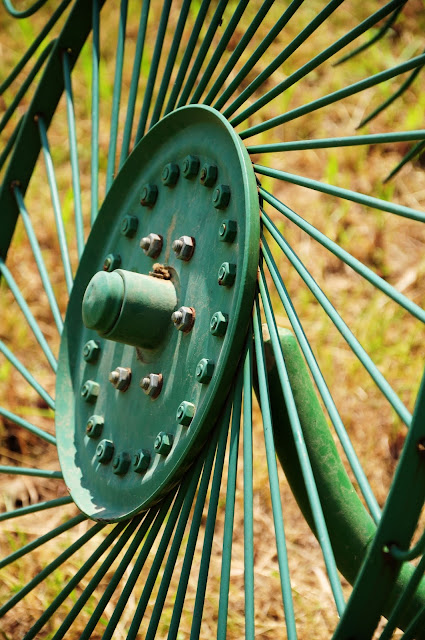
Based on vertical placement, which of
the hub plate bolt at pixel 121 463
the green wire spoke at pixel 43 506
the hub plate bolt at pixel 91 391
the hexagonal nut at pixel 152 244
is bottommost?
the green wire spoke at pixel 43 506

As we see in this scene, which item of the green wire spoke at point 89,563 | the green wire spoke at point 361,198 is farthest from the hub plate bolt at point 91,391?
the green wire spoke at point 361,198

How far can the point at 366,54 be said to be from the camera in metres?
3.14

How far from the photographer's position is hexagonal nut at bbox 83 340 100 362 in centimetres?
134

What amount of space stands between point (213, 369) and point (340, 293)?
1653 mm

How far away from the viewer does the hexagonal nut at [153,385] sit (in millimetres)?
1172

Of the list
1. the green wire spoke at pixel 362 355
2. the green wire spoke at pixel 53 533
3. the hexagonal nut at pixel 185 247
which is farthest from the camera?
the green wire spoke at pixel 53 533

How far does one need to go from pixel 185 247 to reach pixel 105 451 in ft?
1.06

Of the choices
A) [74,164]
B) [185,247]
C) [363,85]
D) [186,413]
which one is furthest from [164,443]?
[74,164]

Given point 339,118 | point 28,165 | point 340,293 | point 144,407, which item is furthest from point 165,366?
point 339,118

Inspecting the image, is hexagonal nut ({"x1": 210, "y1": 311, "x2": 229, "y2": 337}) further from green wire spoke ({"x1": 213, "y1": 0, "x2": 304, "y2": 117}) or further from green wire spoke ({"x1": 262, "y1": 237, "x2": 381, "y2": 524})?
green wire spoke ({"x1": 213, "y1": 0, "x2": 304, "y2": 117})

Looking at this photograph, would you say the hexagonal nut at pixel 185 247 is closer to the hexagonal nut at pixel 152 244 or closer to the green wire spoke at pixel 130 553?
the hexagonal nut at pixel 152 244

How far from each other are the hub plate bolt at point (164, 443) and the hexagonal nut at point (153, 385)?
7 centimetres

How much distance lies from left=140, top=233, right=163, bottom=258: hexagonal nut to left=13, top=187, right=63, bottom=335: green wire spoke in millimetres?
275

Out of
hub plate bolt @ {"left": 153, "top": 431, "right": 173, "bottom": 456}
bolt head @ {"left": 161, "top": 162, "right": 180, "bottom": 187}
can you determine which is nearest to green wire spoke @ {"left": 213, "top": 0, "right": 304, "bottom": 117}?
bolt head @ {"left": 161, "top": 162, "right": 180, "bottom": 187}
